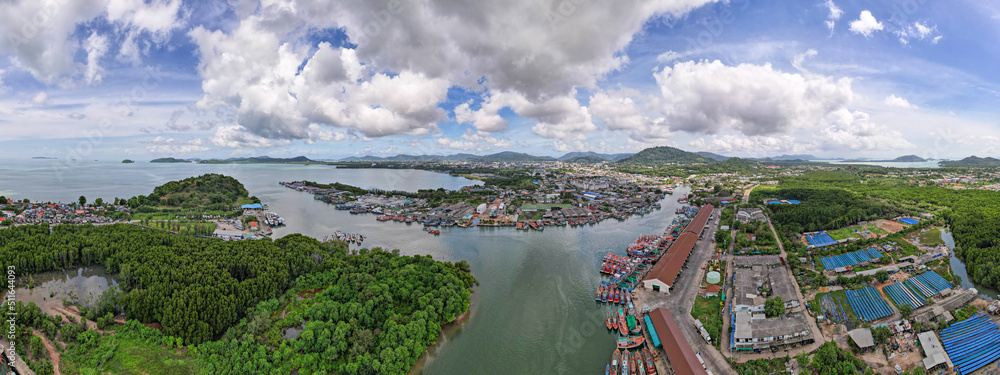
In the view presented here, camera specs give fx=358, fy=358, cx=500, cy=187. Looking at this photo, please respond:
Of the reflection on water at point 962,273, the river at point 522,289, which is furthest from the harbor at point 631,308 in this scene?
the reflection on water at point 962,273

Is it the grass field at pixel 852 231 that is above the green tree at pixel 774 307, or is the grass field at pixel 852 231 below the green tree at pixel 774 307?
above

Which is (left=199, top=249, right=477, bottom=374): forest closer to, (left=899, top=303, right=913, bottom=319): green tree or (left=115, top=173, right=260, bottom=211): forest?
(left=899, top=303, right=913, bottom=319): green tree

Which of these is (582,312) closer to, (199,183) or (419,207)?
(419,207)

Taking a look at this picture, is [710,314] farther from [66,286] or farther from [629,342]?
[66,286]

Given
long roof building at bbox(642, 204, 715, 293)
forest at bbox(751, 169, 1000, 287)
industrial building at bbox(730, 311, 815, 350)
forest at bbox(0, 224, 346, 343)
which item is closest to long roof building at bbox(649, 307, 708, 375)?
industrial building at bbox(730, 311, 815, 350)

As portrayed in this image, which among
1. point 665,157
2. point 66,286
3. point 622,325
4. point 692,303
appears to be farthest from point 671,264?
point 665,157

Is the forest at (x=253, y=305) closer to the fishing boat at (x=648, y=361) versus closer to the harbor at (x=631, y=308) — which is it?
the harbor at (x=631, y=308)

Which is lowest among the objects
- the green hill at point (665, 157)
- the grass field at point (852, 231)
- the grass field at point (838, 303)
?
the grass field at point (838, 303)
